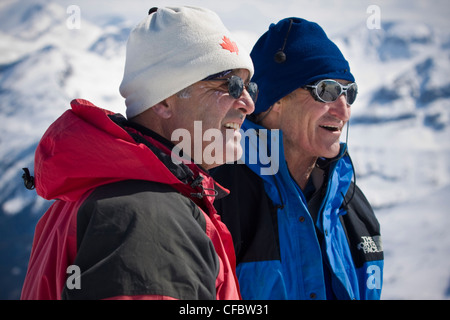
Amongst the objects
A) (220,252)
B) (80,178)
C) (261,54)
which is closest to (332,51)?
(261,54)

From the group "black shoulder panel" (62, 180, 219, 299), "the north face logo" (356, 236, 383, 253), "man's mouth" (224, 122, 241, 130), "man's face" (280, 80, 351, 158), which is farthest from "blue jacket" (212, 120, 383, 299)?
Answer: "black shoulder panel" (62, 180, 219, 299)

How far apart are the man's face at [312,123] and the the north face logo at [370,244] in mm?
575

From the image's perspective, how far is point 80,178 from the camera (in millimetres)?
1596

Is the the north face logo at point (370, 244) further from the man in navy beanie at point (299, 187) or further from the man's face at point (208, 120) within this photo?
the man's face at point (208, 120)

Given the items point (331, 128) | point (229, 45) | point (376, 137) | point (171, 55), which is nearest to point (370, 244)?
point (331, 128)

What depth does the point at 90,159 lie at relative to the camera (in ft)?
5.19

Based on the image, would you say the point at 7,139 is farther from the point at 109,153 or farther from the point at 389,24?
the point at 389,24

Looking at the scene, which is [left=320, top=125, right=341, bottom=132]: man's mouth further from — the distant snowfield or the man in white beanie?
the distant snowfield

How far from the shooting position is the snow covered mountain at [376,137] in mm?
26750

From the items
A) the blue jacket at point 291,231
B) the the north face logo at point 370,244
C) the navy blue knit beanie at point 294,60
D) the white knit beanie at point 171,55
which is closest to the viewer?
the white knit beanie at point 171,55

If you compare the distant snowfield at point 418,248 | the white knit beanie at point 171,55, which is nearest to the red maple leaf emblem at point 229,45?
the white knit beanie at point 171,55

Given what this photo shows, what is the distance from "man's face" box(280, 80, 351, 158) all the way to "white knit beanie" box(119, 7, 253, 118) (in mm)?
1032

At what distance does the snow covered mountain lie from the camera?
26750 mm

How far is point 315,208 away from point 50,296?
176 cm
